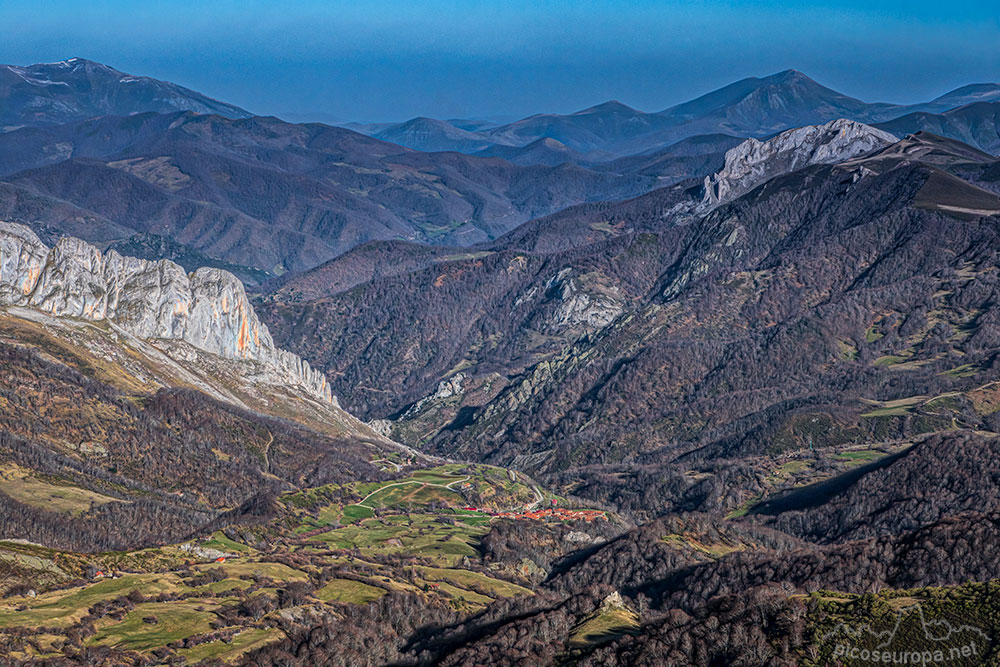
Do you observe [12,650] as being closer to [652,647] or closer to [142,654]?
[142,654]

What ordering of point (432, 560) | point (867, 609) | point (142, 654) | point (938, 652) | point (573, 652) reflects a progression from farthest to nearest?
point (432, 560), point (142, 654), point (573, 652), point (867, 609), point (938, 652)

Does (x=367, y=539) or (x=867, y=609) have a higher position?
(x=867, y=609)

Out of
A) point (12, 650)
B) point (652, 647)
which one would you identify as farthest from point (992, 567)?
point (12, 650)

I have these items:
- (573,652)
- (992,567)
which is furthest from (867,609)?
(992,567)

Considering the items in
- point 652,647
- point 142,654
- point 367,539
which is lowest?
point 367,539

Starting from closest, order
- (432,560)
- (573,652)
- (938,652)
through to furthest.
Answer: (938,652), (573,652), (432,560)

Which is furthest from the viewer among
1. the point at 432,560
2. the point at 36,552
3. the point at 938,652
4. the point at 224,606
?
the point at 432,560

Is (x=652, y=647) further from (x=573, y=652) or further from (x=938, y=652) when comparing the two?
(x=938, y=652)

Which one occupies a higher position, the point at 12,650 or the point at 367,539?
the point at 12,650

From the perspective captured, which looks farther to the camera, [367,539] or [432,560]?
[367,539]

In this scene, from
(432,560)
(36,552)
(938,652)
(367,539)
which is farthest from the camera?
(367,539)
